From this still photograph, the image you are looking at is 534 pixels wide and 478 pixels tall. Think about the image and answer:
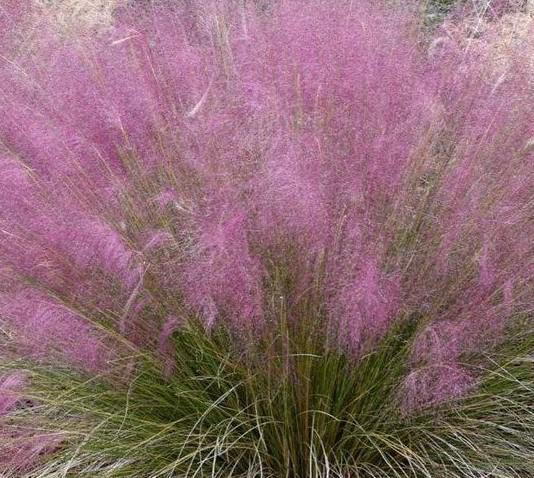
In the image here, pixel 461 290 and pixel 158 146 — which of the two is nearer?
pixel 461 290

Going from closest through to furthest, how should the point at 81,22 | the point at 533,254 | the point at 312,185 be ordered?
1. the point at 312,185
2. the point at 533,254
3. the point at 81,22

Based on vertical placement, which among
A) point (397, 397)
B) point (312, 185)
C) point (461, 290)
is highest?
point (312, 185)

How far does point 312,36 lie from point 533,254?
0.89 metres

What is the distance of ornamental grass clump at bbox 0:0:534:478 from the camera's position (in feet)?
6.53

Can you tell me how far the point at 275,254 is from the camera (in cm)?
210

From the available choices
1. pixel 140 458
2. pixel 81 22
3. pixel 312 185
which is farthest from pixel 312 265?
pixel 81 22

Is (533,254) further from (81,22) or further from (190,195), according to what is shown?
(81,22)

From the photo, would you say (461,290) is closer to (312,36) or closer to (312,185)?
(312,185)

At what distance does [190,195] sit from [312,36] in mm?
593

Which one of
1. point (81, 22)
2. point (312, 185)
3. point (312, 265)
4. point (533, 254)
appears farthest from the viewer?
point (81, 22)

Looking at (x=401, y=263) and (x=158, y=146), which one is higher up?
(x=158, y=146)

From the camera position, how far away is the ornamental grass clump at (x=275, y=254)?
1991 mm

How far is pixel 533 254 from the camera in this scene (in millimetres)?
2209

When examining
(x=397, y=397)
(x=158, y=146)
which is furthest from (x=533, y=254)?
(x=158, y=146)
